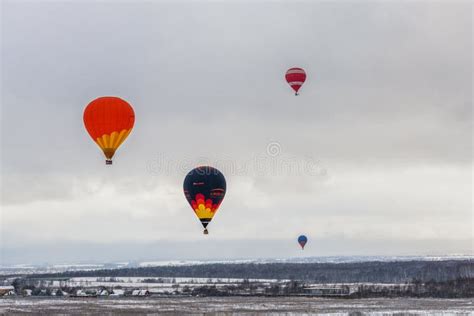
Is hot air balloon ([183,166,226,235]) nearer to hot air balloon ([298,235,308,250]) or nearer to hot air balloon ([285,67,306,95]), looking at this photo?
hot air balloon ([285,67,306,95])

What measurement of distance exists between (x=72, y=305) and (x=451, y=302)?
3018cm

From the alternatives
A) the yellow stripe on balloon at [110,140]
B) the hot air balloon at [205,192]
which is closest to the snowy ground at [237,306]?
the hot air balloon at [205,192]

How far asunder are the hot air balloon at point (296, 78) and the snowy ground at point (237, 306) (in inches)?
587

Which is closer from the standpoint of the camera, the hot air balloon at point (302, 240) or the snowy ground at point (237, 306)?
the snowy ground at point (237, 306)

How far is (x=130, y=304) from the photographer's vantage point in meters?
68.0

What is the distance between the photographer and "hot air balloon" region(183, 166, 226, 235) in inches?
1848

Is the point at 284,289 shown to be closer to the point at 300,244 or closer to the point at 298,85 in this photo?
the point at 300,244

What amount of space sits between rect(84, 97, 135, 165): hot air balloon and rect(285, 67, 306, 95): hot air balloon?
1655 centimetres

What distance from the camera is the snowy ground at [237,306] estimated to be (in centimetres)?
5644

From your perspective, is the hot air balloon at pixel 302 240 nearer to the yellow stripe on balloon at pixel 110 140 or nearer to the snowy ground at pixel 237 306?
the snowy ground at pixel 237 306

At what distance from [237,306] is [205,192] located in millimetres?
17661

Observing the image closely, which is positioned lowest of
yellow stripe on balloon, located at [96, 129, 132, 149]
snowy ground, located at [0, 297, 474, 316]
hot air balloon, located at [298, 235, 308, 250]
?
snowy ground, located at [0, 297, 474, 316]

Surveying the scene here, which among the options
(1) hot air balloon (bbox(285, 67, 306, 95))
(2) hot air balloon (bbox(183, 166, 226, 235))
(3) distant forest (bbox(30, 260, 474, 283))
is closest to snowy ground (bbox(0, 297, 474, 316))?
(2) hot air balloon (bbox(183, 166, 226, 235))

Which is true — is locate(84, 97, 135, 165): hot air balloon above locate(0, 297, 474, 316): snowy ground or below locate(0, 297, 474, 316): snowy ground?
above
